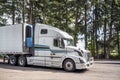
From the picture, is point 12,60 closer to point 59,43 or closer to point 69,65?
point 59,43

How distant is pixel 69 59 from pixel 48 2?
69.0ft

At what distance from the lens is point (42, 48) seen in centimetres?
1686

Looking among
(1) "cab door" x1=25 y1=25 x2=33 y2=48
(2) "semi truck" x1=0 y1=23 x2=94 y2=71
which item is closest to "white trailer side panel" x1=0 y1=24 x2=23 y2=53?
(2) "semi truck" x1=0 y1=23 x2=94 y2=71

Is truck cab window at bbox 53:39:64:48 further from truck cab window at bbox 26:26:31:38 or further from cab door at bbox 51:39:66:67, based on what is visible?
truck cab window at bbox 26:26:31:38

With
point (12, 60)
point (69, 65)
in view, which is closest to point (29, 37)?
point (12, 60)

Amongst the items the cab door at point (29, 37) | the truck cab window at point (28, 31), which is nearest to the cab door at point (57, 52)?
the cab door at point (29, 37)

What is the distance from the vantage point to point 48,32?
16547 millimetres

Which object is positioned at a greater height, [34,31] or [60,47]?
[34,31]

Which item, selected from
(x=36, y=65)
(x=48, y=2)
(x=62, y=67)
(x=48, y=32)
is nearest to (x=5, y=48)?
(x=36, y=65)

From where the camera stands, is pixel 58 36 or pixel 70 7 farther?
pixel 70 7

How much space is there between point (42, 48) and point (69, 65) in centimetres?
271

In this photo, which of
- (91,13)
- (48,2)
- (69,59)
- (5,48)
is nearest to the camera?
(69,59)

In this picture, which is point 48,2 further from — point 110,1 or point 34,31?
point 34,31

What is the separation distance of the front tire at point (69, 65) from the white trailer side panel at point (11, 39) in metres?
4.32
